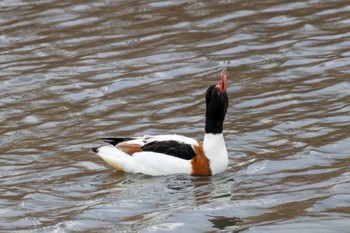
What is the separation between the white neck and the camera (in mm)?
12156

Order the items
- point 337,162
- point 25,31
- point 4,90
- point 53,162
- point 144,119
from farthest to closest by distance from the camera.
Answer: point 25,31, point 4,90, point 144,119, point 53,162, point 337,162

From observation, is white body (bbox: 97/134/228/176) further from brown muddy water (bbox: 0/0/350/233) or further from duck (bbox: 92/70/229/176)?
brown muddy water (bbox: 0/0/350/233)

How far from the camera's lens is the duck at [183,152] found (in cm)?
1220

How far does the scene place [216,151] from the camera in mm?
12250

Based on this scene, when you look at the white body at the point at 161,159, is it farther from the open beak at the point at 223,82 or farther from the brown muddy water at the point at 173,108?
the open beak at the point at 223,82

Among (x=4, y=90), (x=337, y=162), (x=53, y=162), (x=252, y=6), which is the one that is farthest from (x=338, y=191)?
(x=252, y=6)

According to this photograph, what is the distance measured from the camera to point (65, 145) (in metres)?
13.5

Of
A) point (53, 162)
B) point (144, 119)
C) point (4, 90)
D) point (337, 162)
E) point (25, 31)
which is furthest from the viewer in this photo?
point (25, 31)

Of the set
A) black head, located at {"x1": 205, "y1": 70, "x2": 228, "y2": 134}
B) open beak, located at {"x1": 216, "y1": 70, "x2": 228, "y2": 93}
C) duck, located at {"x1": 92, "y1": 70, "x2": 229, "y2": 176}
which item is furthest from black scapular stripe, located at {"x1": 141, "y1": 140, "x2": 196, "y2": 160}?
open beak, located at {"x1": 216, "y1": 70, "x2": 228, "y2": 93}

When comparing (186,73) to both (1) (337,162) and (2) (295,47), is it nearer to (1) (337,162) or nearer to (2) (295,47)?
(2) (295,47)

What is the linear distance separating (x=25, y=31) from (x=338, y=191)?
30.7 ft

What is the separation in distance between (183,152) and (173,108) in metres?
2.47

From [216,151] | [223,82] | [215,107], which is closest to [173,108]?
[215,107]

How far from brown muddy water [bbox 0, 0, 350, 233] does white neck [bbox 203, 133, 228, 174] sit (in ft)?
0.34
